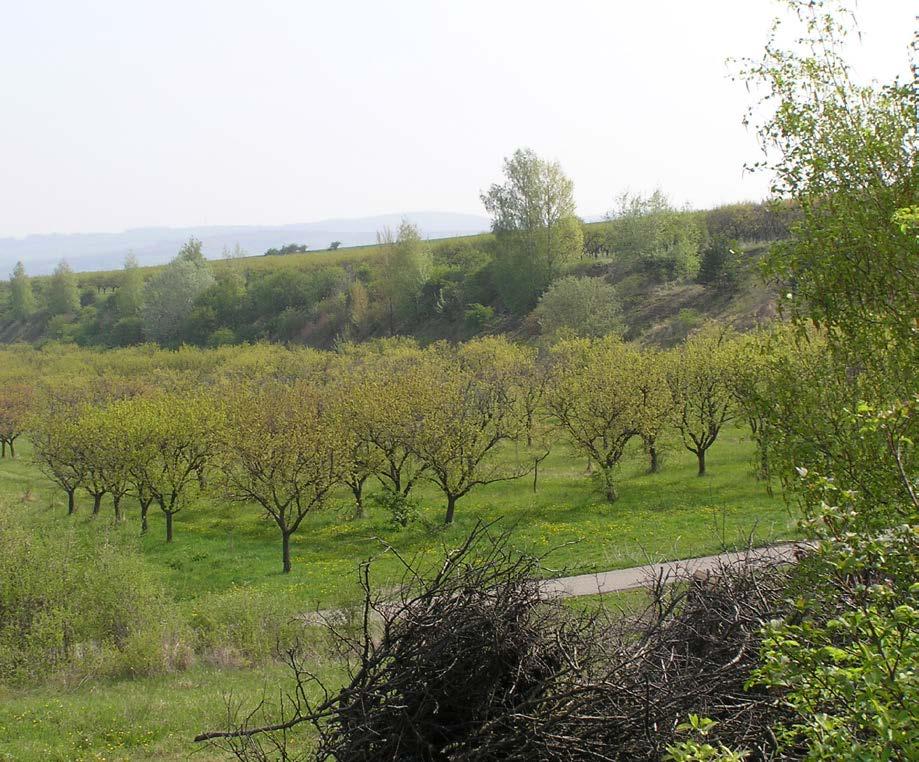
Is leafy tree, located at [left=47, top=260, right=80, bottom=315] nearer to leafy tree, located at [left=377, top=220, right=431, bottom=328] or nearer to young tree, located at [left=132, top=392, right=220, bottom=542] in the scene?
leafy tree, located at [left=377, top=220, right=431, bottom=328]

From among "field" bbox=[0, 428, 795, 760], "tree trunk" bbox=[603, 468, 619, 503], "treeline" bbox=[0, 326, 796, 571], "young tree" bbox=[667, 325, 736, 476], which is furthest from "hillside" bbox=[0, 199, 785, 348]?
"tree trunk" bbox=[603, 468, 619, 503]

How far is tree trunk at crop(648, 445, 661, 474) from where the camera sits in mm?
34609

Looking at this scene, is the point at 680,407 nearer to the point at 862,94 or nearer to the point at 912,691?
the point at 862,94

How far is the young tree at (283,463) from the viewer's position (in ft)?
89.7

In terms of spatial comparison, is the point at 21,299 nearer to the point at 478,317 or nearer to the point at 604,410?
the point at 478,317

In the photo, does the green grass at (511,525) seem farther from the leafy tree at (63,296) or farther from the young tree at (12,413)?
the leafy tree at (63,296)

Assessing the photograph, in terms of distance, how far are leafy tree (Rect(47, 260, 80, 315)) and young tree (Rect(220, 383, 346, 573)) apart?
3867 inches

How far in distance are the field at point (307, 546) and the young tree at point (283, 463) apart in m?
1.95

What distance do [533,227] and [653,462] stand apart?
45.5 metres

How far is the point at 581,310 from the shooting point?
60406mm

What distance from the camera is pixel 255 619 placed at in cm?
1956

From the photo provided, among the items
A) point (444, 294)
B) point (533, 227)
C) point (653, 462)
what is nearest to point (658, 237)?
point (533, 227)

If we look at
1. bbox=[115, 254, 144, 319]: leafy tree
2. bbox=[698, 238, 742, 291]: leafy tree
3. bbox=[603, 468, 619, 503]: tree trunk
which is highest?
bbox=[115, 254, 144, 319]: leafy tree

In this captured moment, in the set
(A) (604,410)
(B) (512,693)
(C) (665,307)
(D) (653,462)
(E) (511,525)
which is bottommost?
(D) (653,462)
